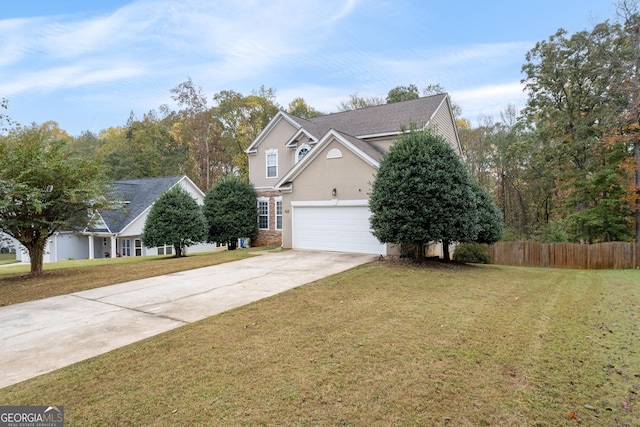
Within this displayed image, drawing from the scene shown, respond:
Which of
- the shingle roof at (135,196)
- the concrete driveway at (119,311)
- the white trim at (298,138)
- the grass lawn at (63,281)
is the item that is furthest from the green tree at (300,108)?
the concrete driveway at (119,311)

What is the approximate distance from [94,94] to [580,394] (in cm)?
2840

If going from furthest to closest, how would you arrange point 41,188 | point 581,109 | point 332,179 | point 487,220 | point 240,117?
point 240,117 < point 581,109 < point 332,179 < point 487,220 < point 41,188

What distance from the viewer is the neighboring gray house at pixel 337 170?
44.2ft

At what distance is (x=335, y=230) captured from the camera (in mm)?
14156

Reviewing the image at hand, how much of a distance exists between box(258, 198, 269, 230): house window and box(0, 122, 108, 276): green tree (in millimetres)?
11635

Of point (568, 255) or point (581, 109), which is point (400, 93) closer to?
point (581, 109)

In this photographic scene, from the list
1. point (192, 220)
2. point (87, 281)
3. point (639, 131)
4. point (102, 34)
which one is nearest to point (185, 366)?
point (87, 281)

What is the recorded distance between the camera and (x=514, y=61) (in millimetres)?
23719

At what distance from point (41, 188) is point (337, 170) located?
9668mm

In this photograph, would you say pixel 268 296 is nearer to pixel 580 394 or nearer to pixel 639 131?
pixel 580 394

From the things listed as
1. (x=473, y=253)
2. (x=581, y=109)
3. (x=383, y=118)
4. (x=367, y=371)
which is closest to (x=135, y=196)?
(x=383, y=118)

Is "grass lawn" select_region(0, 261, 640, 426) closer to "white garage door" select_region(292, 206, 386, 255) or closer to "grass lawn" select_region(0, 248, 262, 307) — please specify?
"grass lawn" select_region(0, 248, 262, 307)

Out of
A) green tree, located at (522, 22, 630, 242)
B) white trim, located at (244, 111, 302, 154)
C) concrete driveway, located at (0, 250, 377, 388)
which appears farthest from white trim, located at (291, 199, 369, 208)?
green tree, located at (522, 22, 630, 242)

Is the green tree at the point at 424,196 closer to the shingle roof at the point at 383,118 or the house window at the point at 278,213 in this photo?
the shingle roof at the point at 383,118
